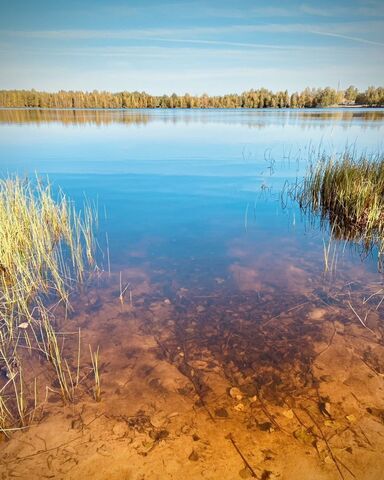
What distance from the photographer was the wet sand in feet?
8.12

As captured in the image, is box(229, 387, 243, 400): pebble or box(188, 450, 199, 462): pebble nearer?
box(188, 450, 199, 462): pebble

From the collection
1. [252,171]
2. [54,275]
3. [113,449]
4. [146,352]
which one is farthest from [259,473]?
[252,171]

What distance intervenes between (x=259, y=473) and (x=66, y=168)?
15.4 metres

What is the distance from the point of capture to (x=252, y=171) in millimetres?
14992

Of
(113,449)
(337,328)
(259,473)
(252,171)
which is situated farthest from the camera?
(252,171)

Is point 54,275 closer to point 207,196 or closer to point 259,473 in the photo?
point 259,473

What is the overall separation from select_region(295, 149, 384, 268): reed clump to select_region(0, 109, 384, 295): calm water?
2.18 feet

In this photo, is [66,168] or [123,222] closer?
[123,222]

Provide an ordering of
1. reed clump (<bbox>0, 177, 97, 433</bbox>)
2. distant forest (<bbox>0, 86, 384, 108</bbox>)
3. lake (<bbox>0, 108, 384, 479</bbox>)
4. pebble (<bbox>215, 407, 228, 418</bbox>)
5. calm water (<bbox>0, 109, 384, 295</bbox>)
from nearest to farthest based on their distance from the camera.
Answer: lake (<bbox>0, 108, 384, 479</bbox>), pebble (<bbox>215, 407, 228, 418</bbox>), reed clump (<bbox>0, 177, 97, 433</bbox>), calm water (<bbox>0, 109, 384, 295</bbox>), distant forest (<bbox>0, 86, 384, 108</bbox>)

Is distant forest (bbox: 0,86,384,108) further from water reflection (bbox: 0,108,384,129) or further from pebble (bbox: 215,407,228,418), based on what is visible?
pebble (bbox: 215,407,228,418)

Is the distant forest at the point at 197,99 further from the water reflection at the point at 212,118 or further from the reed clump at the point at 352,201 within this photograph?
the reed clump at the point at 352,201

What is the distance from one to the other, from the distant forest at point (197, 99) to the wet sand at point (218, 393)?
→ 3354 inches

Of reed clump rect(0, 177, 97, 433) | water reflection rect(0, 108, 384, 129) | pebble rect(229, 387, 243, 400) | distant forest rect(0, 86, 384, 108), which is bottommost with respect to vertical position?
pebble rect(229, 387, 243, 400)

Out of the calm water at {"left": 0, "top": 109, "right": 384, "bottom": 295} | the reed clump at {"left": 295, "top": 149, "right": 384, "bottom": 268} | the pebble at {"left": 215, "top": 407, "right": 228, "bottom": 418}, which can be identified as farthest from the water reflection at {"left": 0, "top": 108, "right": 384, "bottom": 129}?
the pebble at {"left": 215, "top": 407, "right": 228, "bottom": 418}
